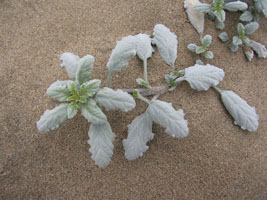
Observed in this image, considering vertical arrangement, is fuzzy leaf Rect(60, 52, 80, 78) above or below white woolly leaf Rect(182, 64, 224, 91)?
above

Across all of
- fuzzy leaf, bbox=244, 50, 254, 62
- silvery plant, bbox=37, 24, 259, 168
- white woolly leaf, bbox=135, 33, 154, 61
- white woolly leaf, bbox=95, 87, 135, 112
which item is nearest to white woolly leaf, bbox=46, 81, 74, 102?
silvery plant, bbox=37, 24, 259, 168

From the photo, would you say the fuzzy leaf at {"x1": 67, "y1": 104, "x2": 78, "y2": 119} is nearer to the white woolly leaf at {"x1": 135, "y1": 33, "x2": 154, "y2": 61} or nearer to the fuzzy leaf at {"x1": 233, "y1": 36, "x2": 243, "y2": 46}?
the white woolly leaf at {"x1": 135, "y1": 33, "x2": 154, "y2": 61}

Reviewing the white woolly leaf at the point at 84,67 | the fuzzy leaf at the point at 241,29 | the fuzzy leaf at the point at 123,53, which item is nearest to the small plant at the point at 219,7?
the fuzzy leaf at the point at 241,29

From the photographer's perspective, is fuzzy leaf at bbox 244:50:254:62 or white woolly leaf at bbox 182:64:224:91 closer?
white woolly leaf at bbox 182:64:224:91

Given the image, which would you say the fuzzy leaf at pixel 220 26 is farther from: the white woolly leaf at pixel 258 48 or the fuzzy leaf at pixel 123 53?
the fuzzy leaf at pixel 123 53

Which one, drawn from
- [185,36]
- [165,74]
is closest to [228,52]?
[185,36]

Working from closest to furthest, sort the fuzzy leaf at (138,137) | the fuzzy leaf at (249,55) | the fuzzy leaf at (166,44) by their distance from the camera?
the fuzzy leaf at (138,137) < the fuzzy leaf at (166,44) < the fuzzy leaf at (249,55)

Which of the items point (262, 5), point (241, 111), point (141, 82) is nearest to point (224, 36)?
point (262, 5)
